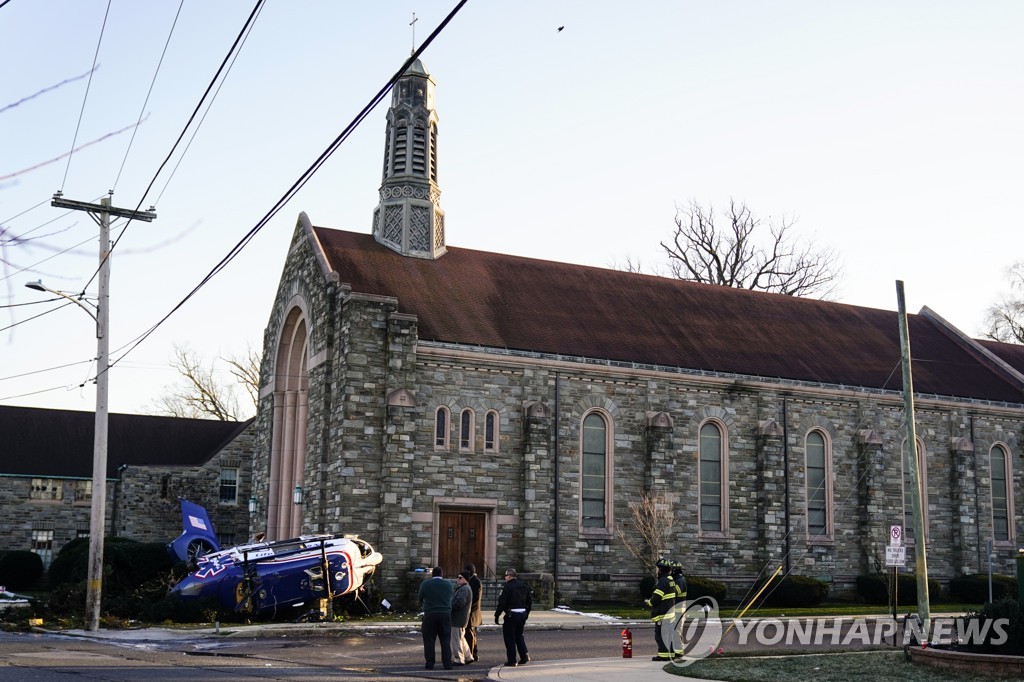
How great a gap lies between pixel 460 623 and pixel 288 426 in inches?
785

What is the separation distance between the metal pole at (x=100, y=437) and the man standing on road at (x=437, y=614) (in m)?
9.38

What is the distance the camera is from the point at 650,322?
38625mm

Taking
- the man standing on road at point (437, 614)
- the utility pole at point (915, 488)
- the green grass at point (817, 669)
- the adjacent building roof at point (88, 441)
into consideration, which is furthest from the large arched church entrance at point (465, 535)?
the adjacent building roof at point (88, 441)

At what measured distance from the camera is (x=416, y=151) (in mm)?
38000

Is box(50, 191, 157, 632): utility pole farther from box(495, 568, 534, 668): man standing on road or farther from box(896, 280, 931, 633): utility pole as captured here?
box(896, 280, 931, 633): utility pole

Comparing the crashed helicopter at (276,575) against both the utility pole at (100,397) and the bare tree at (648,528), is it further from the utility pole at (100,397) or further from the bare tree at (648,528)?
the bare tree at (648,528)

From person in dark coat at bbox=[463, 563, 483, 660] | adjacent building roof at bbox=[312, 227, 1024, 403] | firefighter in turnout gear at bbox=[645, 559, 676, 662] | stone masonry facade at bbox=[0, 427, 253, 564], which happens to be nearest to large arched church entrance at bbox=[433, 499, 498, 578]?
adjacent building roof at bbox=[312, 227, 1024, 403]

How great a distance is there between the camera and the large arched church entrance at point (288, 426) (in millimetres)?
36438

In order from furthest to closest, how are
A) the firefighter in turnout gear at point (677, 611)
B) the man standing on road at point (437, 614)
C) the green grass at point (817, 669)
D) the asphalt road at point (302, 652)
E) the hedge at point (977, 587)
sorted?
1. the hedge at point (977, 587)
2. the firefighter in turnout gear at point (677, 611)
3. the man standing on road at point (437, 614)
4. the green grass at point (817, 669)
5. the asphalt road at point (302, 652)

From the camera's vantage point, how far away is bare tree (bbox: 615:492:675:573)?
3397 cm

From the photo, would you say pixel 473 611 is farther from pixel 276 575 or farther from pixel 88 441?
pixel 88 441

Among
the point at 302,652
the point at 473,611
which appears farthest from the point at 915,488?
the point at 302,652

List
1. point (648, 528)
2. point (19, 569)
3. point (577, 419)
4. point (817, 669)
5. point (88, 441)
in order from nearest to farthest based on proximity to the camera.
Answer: point (817, 669) < point (648, 528) < point (577, 419) < point (19, 569) < point (88, 441)

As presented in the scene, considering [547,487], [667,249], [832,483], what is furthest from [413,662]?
[667,249]
